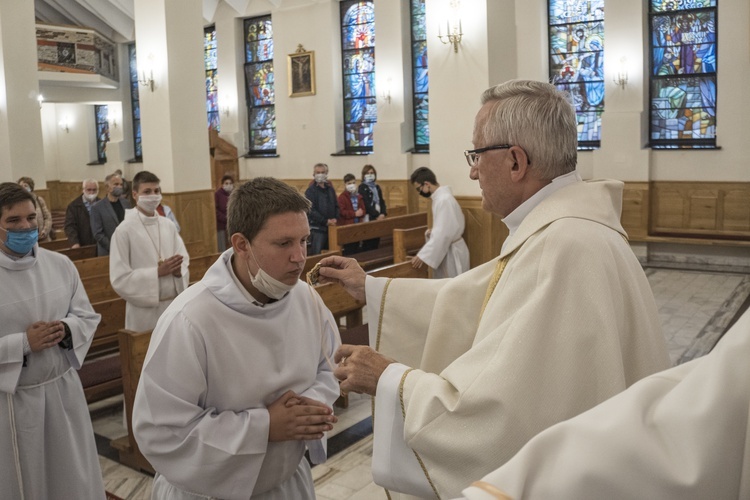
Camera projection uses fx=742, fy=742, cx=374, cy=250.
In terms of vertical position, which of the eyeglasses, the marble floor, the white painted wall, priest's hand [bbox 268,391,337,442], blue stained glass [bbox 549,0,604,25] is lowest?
the marble floor

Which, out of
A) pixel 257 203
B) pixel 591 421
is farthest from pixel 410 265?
pixel 591 421

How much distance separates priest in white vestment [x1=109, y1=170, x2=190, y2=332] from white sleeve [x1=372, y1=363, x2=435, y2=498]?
12.2 feet

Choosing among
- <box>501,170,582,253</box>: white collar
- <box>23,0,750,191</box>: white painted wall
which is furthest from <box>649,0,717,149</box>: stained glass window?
<box>501,170,582,253</box>: white collar

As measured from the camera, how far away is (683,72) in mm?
12359

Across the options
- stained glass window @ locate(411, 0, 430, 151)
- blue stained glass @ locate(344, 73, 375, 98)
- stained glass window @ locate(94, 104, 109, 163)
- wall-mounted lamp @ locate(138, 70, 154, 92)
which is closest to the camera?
wall-mounted lamp @ locate(138, 70, 154, 92)

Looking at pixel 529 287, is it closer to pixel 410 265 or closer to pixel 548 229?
pixel 548 229

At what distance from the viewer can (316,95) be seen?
16.8 metres

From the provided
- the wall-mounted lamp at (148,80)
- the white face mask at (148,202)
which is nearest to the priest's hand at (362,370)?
the white face mask at (148,202)

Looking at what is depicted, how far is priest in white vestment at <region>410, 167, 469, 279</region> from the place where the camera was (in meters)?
8.20

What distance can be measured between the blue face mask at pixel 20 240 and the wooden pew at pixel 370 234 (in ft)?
17.1

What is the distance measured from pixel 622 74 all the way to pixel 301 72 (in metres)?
7.40

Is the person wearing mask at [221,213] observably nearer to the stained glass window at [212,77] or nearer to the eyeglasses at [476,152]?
the stained glass window at [212,77]

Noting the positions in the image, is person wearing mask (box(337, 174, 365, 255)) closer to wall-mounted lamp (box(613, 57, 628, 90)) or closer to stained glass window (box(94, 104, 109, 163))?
wall-mounted lamp (box(613, 57, 628, 90))

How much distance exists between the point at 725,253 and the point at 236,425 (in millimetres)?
11370
